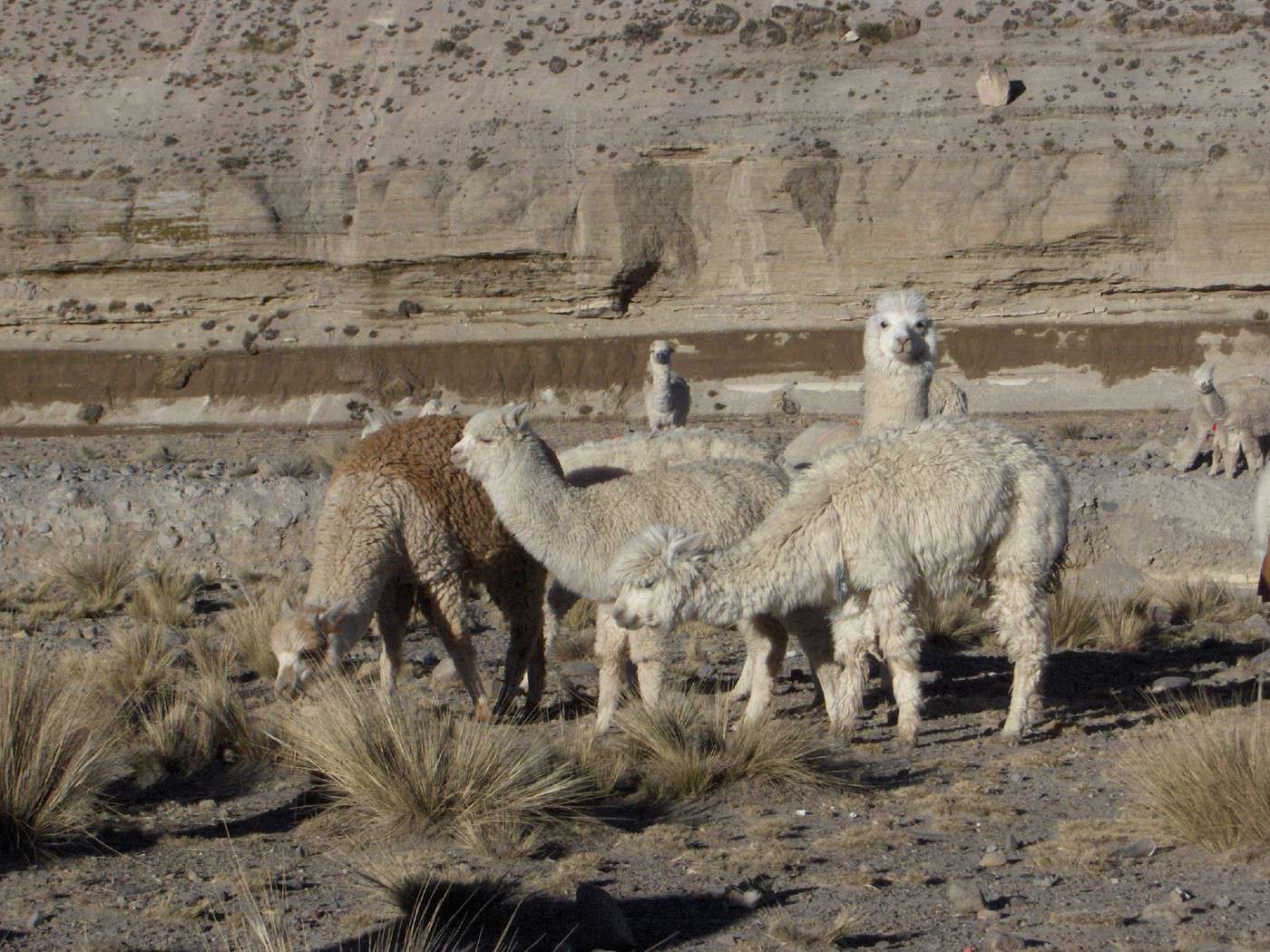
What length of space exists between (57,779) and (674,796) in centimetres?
281

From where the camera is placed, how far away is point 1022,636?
8.12 metres

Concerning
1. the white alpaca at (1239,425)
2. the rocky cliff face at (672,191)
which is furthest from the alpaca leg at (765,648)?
the rocky cliff face at (672,191)

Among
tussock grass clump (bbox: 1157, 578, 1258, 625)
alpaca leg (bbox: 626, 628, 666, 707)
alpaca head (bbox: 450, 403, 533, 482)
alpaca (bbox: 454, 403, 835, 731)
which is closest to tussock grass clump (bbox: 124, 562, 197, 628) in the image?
alpaca head (bbox: 450, 403, 533, 482)

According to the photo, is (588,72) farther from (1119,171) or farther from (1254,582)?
(1254,582)

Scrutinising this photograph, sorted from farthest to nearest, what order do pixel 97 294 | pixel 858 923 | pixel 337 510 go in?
pixel 97 294
pixel 337 510
pixel 858 923

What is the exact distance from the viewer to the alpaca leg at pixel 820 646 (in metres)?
8.34

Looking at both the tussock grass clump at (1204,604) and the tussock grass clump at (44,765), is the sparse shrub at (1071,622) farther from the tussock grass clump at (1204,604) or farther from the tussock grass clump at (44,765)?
the tussock grass clump at (44,765)

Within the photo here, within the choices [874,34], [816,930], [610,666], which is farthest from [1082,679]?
[874,34]

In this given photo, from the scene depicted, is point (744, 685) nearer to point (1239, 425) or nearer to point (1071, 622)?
point (1071, 622)

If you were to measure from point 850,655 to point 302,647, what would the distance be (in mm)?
2932

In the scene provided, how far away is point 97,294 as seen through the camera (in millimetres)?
37969

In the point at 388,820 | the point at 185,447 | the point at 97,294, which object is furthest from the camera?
the point at 97,294

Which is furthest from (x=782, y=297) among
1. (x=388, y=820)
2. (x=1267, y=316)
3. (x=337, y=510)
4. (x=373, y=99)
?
(x=388, y=820)

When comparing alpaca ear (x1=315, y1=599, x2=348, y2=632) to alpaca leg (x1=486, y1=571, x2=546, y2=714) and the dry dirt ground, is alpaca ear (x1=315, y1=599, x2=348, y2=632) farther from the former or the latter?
alpaca leg (x1=486, y1=571, x2=546, y2=714)
